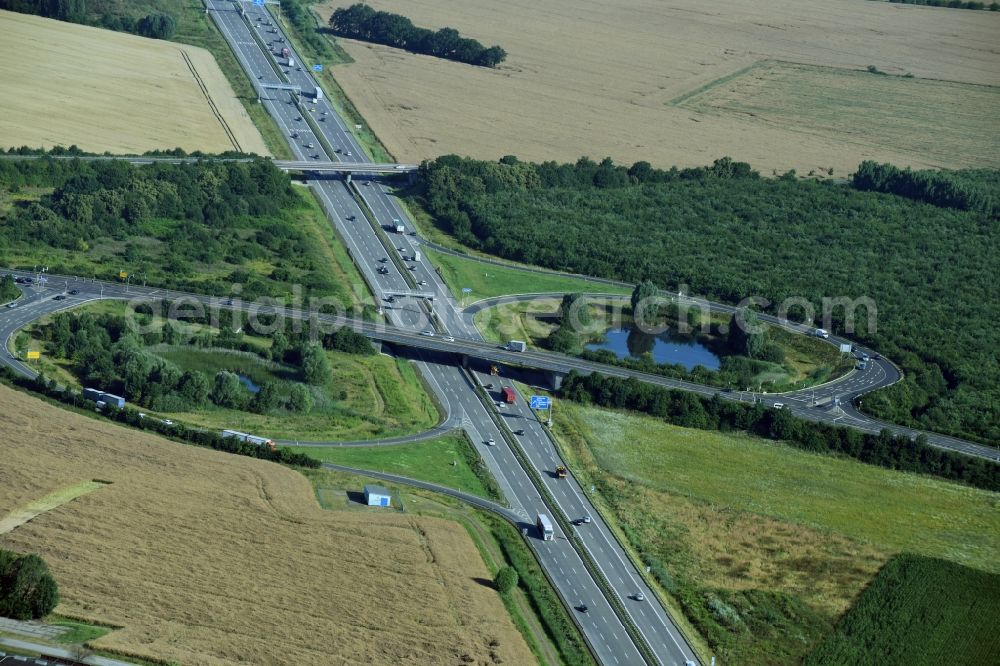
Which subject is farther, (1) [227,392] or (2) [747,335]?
(2) [747,335]

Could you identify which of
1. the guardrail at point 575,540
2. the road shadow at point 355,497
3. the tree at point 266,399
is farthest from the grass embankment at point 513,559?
the tree at point 266,399

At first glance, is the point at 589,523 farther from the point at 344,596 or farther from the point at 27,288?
the point at 27,288

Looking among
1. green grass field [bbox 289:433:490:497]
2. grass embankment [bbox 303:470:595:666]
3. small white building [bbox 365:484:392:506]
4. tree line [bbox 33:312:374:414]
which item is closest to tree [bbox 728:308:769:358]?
tree line [bbox 33:312:374:414]

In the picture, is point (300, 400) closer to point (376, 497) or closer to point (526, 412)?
point (376, 497)

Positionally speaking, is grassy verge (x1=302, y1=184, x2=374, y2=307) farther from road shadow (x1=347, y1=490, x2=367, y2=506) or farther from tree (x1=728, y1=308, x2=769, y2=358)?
road shadow (x1=347, y1=490, x2=367, y2=506)

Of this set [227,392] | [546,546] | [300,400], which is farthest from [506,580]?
[227,392]

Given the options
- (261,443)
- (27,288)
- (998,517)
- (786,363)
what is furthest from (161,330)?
(998,517)
